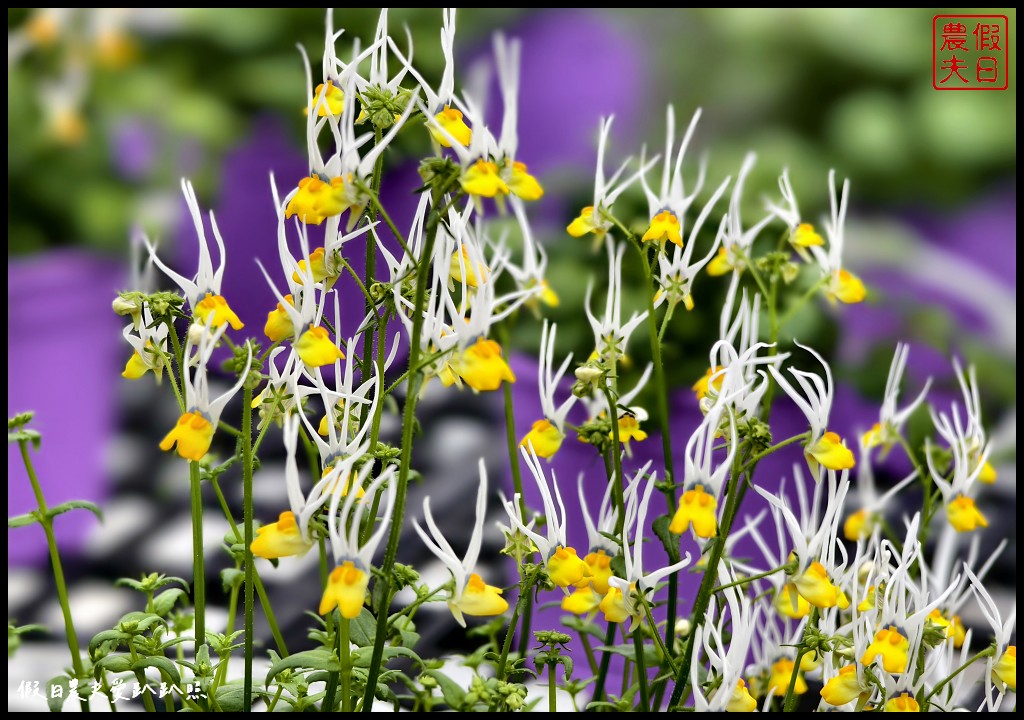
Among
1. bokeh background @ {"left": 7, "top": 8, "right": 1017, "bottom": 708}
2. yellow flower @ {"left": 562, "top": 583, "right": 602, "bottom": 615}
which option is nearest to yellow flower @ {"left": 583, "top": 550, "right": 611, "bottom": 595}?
yellow flower @ {"left": 562, "top": 583, "right": 602, "bottom": 615}

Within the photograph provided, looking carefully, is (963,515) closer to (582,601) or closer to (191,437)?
(582,601)

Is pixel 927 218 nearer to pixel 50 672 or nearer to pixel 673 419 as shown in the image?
pixel 673 419

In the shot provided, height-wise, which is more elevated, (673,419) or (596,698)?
(673,419)

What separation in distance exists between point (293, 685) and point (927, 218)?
88 centimetres

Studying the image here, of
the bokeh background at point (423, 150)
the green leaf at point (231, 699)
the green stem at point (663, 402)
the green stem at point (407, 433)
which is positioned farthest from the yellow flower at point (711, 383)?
the bokeh background at point (423, 150)

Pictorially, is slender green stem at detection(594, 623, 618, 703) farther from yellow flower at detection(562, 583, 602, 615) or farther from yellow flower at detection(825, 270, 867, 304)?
yellow flower at detection(825, 270, 867, 304)

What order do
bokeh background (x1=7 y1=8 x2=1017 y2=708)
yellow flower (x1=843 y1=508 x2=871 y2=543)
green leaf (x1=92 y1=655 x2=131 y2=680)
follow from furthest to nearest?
bokeh background (x1=7 y1=8 x2=1017 y2=708) < yellow flower (x1=843 y1=508 x2=871 y2=543) < green leaf (x1=92 y1=655 x2=131 y2=680)

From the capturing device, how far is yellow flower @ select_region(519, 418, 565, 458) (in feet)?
1.48

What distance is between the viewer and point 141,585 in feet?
1.58

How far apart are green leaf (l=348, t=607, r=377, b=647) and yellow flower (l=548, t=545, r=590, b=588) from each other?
7 centimetres

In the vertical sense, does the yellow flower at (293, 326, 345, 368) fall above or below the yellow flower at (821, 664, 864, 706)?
above

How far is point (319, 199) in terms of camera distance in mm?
353

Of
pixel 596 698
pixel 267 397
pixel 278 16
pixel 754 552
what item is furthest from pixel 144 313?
pixel 278 16

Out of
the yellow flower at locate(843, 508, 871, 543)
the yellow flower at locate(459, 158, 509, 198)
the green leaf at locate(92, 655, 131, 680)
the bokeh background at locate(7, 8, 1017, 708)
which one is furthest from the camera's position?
the bokeh background at locate(7, 8, 1017, 708)
